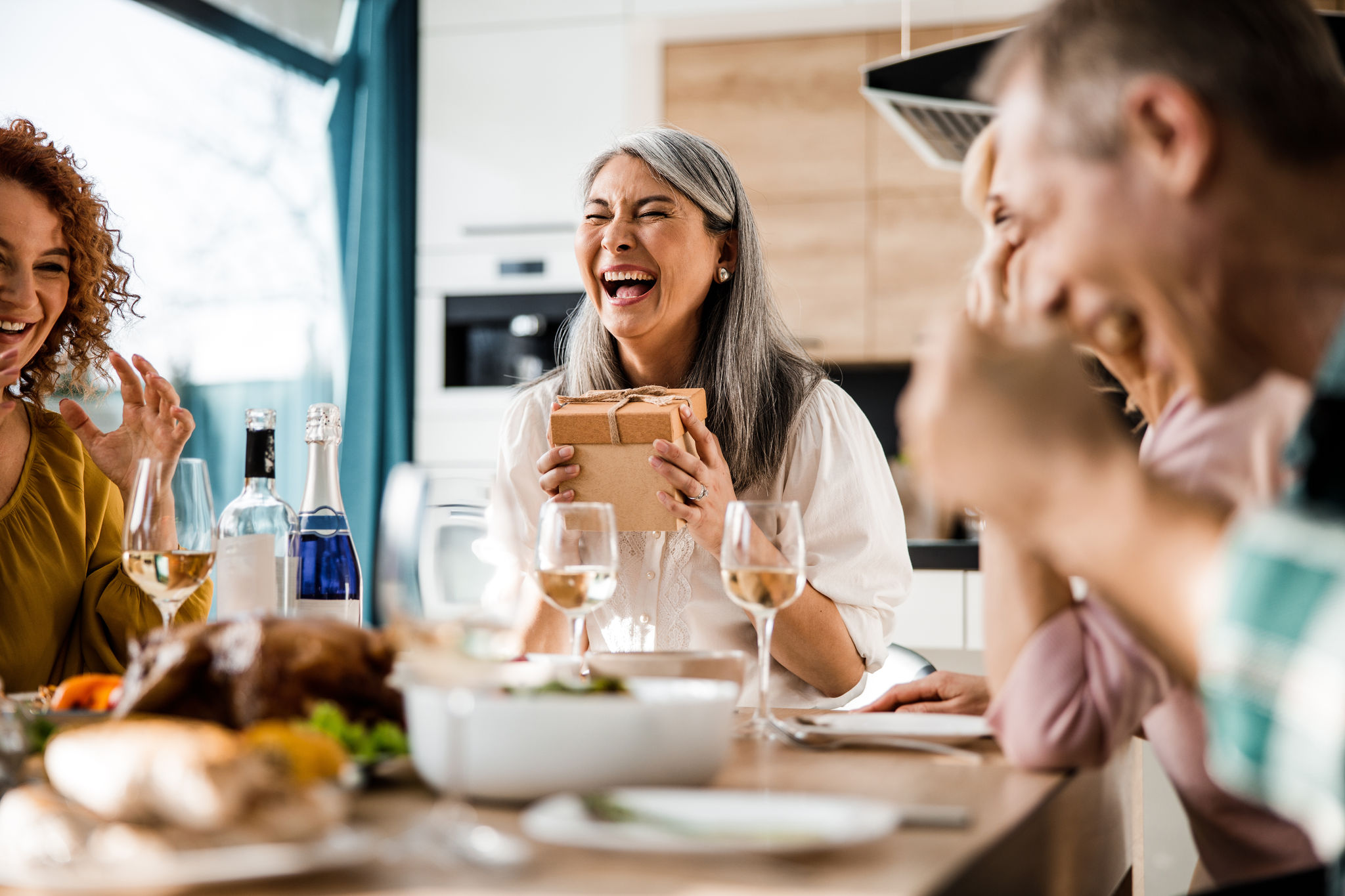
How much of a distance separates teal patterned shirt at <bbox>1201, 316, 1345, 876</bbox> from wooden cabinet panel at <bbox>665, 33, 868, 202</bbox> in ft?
11.6

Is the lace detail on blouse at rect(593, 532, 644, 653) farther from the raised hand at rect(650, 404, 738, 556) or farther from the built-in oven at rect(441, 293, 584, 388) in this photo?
the built-in oven at rect(441, 293, 584, 388)

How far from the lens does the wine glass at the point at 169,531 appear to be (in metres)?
1.02

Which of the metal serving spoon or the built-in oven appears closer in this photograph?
the metal serving spoon

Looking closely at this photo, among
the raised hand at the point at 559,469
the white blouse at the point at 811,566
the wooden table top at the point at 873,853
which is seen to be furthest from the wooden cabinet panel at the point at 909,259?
the wooden table top at the point at 873,853

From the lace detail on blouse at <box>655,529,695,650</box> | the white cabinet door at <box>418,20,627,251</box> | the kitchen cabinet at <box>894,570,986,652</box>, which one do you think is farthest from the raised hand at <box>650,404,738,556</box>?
the white cabinet door at <box>418,20,627,251</box>

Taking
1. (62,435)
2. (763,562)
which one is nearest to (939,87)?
(763,562)

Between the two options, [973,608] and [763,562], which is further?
[973,608]

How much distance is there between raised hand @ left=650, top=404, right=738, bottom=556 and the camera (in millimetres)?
1501

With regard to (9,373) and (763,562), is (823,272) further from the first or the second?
(763,562)

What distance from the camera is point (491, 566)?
692mm

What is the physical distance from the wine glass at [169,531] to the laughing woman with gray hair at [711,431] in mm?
516

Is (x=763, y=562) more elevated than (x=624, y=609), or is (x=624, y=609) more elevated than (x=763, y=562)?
(x=763, y=562)

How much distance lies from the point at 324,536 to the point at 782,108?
119 inches

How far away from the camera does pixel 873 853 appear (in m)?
0.61
